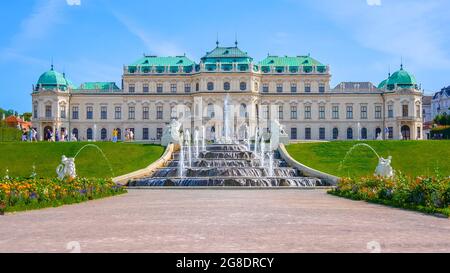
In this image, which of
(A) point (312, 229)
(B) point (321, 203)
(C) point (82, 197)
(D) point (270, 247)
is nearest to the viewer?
(D) point (270, 247)

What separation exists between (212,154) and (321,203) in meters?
26.3

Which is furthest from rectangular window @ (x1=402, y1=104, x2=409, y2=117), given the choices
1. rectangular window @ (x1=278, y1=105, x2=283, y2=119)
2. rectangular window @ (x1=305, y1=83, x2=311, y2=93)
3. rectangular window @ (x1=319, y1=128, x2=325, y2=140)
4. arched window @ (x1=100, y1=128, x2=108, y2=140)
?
arched window @ (x1=100, y1=128, x2=108, y2=140)

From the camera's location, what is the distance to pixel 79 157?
45.8m

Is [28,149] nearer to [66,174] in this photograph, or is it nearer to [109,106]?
[66,174]

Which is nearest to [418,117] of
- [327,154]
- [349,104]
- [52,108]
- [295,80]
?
[349,104]

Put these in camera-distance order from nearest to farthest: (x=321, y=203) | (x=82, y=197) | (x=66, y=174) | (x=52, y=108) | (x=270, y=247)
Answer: (x=270, y=247) → (x=321, y=203) → (x=82, y=197) → (x=66, y=174) → (x=52, y=108)

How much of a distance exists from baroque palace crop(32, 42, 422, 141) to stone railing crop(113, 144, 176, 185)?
134 ft

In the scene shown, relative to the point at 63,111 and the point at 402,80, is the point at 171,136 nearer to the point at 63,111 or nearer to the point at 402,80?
the point at 63,111

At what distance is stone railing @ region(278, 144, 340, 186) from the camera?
3506cm

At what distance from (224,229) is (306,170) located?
26310mm

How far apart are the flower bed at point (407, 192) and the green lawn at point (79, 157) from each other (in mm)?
19536

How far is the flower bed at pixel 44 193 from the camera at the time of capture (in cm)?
1906

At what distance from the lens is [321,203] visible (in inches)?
858

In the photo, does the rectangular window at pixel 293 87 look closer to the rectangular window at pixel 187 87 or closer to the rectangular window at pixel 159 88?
the rectangular window at pixel 187 87
